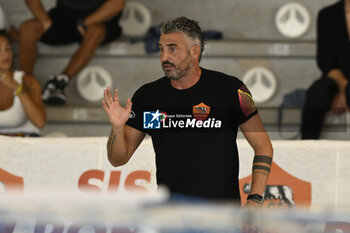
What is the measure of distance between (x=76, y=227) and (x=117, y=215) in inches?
98.1

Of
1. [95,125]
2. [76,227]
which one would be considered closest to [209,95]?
[76,227]

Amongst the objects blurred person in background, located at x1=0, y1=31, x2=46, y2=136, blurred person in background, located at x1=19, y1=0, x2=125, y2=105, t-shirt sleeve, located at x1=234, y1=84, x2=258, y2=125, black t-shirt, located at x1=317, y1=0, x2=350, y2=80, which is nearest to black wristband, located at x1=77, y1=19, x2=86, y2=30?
blurred person in background, located at x1=19, y1=0, x2=125, y2=105

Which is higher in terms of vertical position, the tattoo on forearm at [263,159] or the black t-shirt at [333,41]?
the black t-shirt at [333,41]

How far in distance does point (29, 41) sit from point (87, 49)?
690mm

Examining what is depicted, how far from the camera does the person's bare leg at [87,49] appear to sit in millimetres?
6199

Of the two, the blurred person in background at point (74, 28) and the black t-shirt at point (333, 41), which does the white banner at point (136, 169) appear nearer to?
the black t-shirt at point (333, 41)

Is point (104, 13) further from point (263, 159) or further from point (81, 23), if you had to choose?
point (263, 159)

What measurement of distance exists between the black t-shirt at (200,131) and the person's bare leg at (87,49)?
3.39m

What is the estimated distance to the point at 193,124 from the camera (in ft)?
9.67

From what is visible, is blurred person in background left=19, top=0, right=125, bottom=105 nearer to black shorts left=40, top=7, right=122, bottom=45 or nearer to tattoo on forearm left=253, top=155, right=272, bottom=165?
black shorts left=40, top=7, right=122, bottom=45

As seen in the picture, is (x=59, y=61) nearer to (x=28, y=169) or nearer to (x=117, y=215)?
(x=28, y=169)

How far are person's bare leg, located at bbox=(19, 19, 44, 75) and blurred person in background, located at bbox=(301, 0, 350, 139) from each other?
3.04 meters

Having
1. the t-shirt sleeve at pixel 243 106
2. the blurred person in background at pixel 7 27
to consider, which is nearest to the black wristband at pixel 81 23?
the blurred person in background at pixel 7 27

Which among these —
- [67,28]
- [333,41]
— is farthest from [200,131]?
[67,28]
